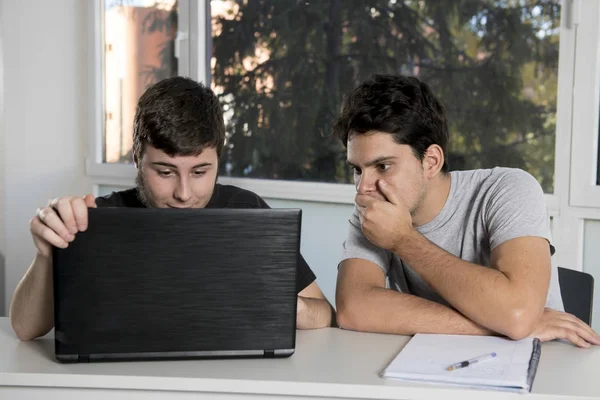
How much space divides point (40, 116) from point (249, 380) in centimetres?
268

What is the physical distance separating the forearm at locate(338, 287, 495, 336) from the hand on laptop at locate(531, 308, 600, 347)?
10 centimetres

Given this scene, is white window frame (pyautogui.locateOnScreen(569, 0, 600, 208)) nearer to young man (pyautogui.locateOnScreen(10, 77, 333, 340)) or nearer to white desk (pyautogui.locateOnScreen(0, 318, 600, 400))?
young man (pyautogui.locateOnScreen(10, 77, 333, 340))

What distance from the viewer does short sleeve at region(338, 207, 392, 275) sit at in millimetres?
1869

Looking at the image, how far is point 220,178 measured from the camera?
3.41m

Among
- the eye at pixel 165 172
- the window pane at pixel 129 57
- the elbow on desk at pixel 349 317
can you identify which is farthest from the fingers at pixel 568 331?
the window pane at pixel 129 57

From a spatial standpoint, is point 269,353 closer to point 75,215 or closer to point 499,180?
point 75,215

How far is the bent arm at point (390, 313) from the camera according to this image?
1.59 m

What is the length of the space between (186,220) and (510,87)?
1848 millimetres

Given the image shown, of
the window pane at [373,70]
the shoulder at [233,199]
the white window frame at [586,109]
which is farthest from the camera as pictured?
the window pane at [373,70]

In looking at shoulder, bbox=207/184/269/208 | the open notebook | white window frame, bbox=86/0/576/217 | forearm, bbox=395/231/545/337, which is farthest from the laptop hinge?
white window frame, bbox=86/0/576/217

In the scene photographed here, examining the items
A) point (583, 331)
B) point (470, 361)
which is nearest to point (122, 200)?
point (470, 361)

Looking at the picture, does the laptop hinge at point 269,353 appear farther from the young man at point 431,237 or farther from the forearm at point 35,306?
the forearm at point 35,306

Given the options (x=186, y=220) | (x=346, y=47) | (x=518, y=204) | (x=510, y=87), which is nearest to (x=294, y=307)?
(x=186, y=220)

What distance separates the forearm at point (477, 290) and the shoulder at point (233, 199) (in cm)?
43
